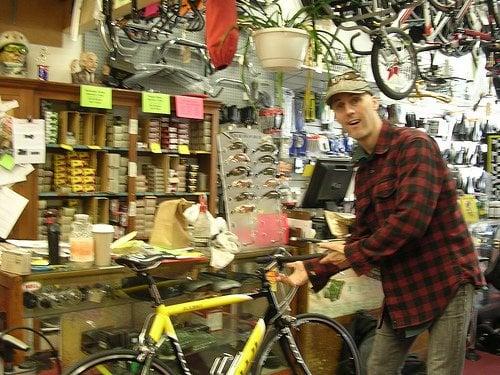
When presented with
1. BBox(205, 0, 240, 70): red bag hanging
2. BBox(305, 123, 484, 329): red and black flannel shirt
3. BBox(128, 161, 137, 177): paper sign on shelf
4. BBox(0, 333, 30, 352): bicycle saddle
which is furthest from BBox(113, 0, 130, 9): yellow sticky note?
BBox(0, 333, 30, 352): bicycle saddle

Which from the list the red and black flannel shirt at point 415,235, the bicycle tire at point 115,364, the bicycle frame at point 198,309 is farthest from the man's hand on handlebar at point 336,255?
the bicycle tire at point 115,364

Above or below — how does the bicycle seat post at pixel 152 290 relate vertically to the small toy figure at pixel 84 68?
below

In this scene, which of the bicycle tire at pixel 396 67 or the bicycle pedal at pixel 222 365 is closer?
the bicycle pedal at pixel 222 365

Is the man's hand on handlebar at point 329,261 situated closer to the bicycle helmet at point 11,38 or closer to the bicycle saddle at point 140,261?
the bicycle saddle at point 140,261

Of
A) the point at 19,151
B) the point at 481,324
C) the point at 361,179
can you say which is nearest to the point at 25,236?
the point at 19,151

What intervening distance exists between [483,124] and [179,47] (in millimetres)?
4678

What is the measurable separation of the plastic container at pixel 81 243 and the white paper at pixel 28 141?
6.38ft

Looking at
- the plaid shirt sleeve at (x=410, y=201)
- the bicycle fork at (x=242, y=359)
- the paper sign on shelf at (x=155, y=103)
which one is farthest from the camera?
the paper sign on shelf at (x=155, y=103)

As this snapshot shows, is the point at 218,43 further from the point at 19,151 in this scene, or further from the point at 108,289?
the point at 19,151

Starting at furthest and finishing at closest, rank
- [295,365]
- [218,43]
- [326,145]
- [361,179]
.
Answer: [326,145]
[295,365]
[218,43]
[361,179]

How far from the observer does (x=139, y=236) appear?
4.45m

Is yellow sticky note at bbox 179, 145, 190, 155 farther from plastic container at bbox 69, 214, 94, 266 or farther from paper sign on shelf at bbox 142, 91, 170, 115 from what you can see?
plastic container at bbox 69, 214, 94, 266

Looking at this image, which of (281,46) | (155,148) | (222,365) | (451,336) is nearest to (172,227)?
(222,365)

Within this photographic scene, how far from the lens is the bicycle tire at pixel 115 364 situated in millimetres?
1911
